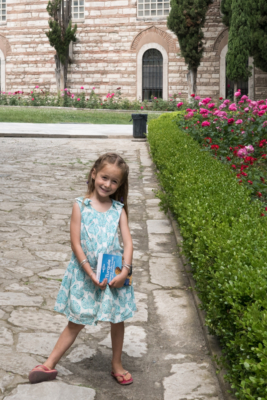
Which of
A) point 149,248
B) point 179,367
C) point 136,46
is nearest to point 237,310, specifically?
point 179,367

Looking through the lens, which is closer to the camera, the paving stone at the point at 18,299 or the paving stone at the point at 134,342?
the paving stone at the point at 134,342

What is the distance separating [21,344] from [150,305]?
100 cm

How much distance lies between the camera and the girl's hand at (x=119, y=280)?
2517 millimetres

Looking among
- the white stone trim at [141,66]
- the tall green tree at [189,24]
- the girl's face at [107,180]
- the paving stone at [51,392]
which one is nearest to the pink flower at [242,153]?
the girl's face at [107,180]

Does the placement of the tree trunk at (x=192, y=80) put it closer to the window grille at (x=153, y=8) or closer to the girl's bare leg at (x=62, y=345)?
the window grille at (x=153, y=8)

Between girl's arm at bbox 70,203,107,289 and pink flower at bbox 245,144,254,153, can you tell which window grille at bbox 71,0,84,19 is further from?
girl's arm at bbox 70,203,107,289

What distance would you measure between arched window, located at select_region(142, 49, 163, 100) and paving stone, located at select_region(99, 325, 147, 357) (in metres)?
21.8

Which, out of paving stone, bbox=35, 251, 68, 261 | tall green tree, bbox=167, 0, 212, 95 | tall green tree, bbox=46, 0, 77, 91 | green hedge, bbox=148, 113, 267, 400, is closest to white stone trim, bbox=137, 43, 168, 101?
tall green tree, bbox=167, 0, 212, 95

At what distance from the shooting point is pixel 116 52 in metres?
24.3

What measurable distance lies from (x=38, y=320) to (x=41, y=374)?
0.77 metres

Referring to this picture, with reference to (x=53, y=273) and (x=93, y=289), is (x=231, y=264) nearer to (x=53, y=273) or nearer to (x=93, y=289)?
(x=93, y=289)

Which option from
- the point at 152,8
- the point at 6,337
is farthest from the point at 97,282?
the point at 152,8

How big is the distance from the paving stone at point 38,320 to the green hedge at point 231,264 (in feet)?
3.02

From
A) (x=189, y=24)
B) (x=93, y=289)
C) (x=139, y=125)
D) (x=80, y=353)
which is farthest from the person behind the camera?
(x=189, y=24)
